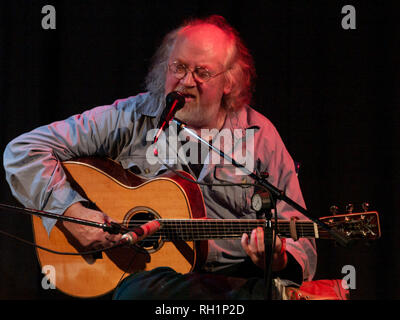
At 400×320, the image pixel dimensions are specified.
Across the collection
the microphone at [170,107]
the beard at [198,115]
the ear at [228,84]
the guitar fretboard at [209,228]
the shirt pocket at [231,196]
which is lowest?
the guitar fretboard at [209,228]

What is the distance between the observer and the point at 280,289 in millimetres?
2689

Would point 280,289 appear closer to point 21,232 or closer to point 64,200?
point 64,200

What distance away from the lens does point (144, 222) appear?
2.69m

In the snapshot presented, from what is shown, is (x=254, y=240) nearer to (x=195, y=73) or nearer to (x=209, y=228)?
(x=209, y=228)

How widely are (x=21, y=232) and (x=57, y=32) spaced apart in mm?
1392

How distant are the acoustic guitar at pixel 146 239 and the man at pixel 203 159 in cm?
7

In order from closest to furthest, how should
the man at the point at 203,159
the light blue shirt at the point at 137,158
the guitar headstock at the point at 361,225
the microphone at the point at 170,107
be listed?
the microphone at the point at 170,107 < the guitar headstock at the point at 361,225 < the man at the point at 203,159 < the light blue shirt at the point at 137,158

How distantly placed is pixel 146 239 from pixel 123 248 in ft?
0.47

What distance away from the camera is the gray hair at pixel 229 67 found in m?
3.16

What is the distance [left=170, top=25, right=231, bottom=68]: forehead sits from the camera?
9.95 ft

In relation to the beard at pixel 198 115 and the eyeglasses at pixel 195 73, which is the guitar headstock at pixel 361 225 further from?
the eyeglasses at pixel 195 73

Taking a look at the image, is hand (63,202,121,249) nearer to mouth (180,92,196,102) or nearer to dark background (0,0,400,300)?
dark background (0,0,400,300)

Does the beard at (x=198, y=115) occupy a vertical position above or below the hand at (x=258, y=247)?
above

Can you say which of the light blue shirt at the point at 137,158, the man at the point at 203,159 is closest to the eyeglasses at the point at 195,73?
the man at the point at 203,159
